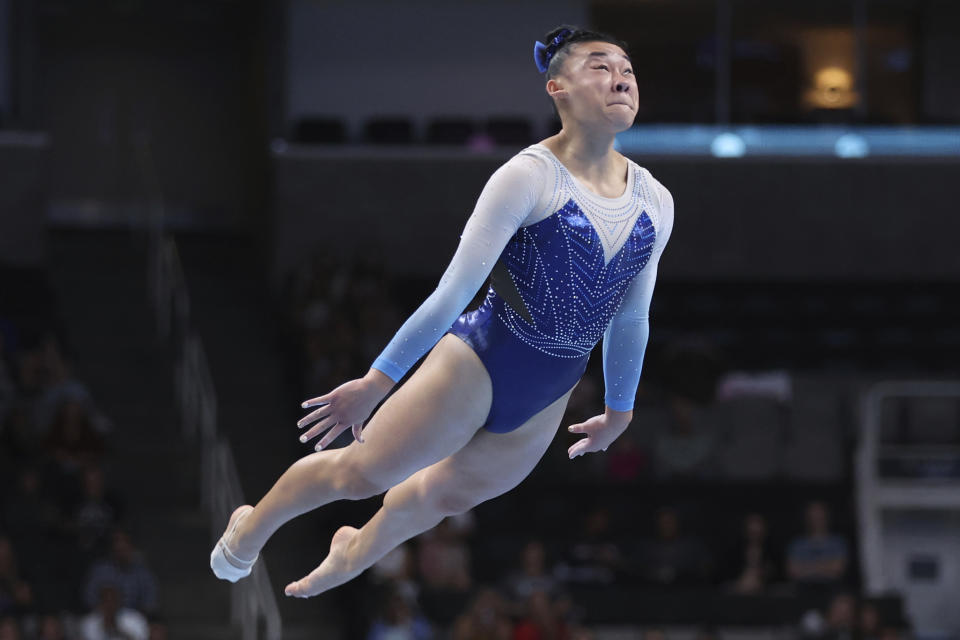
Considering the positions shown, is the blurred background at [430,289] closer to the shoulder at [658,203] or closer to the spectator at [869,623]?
the spectator at [869,623]

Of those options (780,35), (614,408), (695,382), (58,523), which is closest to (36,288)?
(58,523)

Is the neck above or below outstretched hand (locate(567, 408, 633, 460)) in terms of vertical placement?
above

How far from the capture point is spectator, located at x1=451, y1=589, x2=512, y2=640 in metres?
8.80

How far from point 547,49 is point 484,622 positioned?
18.1ft

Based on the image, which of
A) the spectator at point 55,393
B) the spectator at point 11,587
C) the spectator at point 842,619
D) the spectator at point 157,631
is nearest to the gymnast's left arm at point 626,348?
the spectator at point 157,631

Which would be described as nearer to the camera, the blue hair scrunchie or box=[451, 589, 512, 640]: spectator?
the blue hair scrunchie

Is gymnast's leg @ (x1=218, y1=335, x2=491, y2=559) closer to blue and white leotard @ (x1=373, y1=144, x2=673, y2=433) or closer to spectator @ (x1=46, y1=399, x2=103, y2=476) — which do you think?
blue and white leotard @ (x1=373, y1=144, x2=673, y2=433)

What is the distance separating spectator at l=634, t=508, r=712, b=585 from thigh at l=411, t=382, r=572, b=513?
6332 millimetres

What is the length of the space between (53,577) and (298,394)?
10.0 feet

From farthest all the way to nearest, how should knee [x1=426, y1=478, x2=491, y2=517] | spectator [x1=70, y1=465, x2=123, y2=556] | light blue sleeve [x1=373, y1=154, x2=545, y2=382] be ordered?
spectator [x1=70, y1=465, x2=123, y2=556], knee [x1=426, y1=478, x2=491, y2=517], light blue sleeve [x1=373, y1=154, x2=545, y2=382]

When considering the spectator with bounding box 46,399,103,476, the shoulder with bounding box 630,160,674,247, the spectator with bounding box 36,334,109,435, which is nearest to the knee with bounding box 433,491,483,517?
the shoulder with bounding box 630,160,674,247

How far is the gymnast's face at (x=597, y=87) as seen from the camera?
3795 millimetres

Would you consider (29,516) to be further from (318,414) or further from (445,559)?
(318,414)

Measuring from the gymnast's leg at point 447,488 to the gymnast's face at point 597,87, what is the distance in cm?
75
